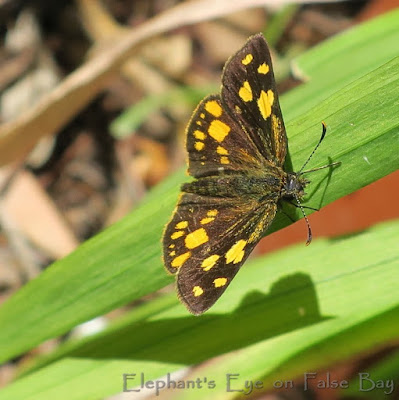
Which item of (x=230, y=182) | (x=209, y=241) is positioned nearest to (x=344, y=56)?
(x=230, y=182)

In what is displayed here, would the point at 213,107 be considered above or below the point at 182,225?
above

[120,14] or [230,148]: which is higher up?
[120,14]

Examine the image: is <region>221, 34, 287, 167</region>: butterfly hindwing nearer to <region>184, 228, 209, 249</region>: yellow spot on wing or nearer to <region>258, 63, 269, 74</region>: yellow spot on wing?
<region>258, 63, 269, 74</region>: yellow spot on wing

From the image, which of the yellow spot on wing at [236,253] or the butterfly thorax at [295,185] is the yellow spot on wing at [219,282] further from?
the butterfly thorax at [295,185]

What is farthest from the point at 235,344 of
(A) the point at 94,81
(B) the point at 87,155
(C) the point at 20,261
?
(B) the point at 87,155

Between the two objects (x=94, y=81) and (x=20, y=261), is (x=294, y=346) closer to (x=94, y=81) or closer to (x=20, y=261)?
(x=94, y=81)

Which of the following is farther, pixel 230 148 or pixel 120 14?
pixel 120 14

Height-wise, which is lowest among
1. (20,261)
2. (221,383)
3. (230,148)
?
(221,383)

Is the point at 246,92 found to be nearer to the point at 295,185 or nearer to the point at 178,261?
the point at 295,185
